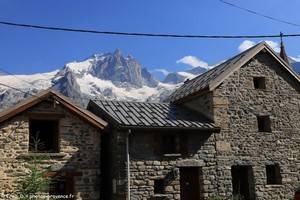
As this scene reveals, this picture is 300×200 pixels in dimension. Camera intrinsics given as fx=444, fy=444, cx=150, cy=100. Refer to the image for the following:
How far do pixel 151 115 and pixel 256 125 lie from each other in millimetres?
5578

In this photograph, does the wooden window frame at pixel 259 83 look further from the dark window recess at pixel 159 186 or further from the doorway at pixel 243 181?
the dark window recess at pixel 159 186

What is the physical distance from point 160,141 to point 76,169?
412cm

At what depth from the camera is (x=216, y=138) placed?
21797 millimetres

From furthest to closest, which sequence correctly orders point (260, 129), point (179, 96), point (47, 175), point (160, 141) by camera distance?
point (179, 96), point (260, 129), point (160, 141), point (47, 175)

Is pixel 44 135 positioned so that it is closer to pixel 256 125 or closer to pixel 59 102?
pixel 59 102

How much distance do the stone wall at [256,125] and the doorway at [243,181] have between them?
275mm

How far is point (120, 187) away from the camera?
63.4 feet

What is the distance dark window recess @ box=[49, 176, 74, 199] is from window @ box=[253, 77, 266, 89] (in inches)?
443

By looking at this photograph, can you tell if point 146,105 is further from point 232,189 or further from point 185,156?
point 232,189

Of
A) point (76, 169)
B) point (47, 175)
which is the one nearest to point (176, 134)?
point (76, 169)

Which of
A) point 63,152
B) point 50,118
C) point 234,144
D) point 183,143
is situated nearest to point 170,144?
point 183,143

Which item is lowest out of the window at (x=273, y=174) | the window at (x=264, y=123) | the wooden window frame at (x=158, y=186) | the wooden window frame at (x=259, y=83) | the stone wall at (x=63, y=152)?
the wooden window frame at (x=158, y=186)

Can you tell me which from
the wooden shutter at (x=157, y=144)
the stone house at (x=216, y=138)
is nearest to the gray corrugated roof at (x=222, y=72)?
the stone house at (x=216, y=138)

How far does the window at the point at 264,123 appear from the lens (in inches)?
924
